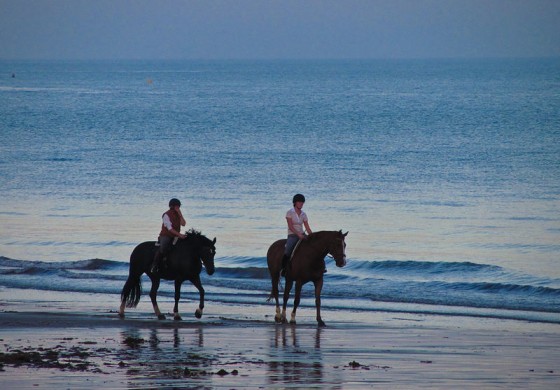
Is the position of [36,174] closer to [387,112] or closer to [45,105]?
[387,112]

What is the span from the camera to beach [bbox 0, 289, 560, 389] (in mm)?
12891

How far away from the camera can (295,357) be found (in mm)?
14875

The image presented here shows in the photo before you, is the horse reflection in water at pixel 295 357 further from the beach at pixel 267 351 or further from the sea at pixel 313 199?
the sea at pixel 313 199

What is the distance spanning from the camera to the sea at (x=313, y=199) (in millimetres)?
26359

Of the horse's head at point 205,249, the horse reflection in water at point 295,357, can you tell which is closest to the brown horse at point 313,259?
the horse reflection in water at point 295,357

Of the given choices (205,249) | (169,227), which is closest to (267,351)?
(205,249)

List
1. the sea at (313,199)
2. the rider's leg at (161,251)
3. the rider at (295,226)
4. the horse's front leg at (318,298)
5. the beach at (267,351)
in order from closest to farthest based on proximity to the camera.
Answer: the beach at (267,351), the horse's front leg at (318,298), the rider at (295,226), the rider's leg at (161,251), the sea at (313,199)

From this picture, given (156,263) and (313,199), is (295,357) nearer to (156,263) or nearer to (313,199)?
(156,263)

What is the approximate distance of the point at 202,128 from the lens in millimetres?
97062

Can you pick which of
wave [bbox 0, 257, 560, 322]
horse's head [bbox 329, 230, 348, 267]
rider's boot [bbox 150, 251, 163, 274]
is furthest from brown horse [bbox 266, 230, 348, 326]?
wave [bbox 0, 257, 560, 322]

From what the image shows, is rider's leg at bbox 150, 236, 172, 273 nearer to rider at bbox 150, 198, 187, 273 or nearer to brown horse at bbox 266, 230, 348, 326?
rider at bbox 150, 198, 187, 273

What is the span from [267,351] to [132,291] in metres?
5.40

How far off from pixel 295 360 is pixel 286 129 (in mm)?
79892

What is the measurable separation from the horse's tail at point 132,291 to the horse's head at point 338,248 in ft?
12.9
